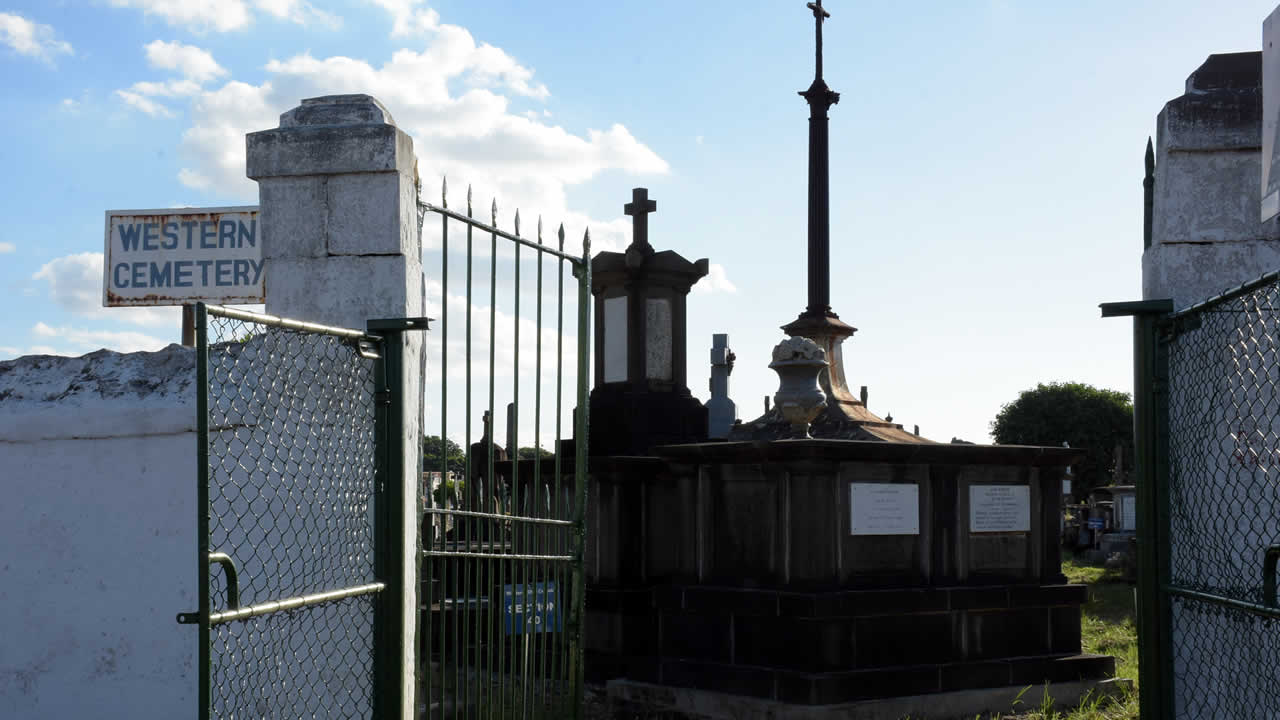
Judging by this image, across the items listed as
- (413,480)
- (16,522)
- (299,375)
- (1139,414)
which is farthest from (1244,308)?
(16,522)

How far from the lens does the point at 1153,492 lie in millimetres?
5137

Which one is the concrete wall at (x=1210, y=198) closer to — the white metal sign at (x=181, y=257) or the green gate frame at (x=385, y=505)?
the green gate frame at (x=385, y=505)

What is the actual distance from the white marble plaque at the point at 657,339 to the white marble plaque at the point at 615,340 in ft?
0.66

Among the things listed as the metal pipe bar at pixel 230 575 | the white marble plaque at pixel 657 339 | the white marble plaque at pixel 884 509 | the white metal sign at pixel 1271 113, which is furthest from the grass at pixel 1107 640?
the metal pipe bar at pixel 230 575

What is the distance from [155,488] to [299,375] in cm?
85

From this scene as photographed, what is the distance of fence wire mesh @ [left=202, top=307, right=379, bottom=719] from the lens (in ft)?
15.6

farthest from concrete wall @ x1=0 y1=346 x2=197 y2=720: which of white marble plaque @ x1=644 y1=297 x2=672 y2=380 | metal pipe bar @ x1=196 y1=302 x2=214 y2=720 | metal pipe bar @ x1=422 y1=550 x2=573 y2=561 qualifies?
white marble plaque @ x1=644 y1=297 x2=672 y2=380

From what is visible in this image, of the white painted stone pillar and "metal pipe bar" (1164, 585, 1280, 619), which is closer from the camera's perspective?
"metal pipe bar" (1164, 585, 1280, 619)

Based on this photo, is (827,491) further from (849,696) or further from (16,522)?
(16,522)

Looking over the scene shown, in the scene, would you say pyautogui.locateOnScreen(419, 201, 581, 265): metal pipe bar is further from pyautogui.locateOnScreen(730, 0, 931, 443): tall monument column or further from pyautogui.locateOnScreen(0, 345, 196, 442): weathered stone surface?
pyautogui.locateOnScreen(730, 0, 931, 443): tall monument column

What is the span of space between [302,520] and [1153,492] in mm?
3386

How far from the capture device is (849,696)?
8320 mm

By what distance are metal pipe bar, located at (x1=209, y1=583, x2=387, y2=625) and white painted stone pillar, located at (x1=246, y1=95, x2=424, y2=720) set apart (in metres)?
0.36

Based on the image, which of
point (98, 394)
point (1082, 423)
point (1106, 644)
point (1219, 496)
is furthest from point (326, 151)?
point (1082, 423)
